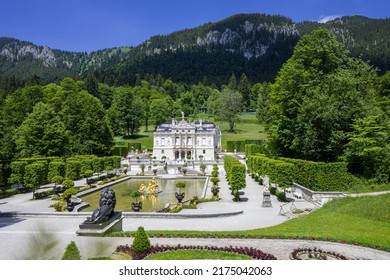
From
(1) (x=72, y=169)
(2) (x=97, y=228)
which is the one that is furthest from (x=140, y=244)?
(1) (x=72, y=169)

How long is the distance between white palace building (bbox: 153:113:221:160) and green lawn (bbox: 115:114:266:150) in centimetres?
1026

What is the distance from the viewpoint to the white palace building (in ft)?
207

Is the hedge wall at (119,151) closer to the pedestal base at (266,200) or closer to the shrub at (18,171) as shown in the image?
the shrub at (18,171)

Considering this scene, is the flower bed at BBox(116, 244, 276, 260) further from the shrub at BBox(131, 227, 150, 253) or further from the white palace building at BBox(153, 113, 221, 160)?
the white palace building at BBox(153, 113, 221, 160)

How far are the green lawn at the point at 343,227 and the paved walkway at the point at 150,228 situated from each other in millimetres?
411

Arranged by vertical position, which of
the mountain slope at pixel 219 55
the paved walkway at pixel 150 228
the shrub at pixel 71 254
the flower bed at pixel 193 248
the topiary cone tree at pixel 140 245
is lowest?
the paved walkway at pixel 150 228

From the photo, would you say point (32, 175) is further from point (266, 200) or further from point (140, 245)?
point (140, 245)

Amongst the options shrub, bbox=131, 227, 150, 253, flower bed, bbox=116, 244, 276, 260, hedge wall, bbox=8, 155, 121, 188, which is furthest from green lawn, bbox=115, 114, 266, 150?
shrub, bbox=131, 227, 150, 253

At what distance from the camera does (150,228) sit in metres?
13.5

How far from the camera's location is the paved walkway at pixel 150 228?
315 inches

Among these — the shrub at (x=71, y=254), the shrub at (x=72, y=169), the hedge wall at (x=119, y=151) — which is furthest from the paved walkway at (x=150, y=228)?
the hedge wall at (x=119, y=151)

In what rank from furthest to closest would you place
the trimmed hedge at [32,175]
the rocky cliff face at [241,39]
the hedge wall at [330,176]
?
the rocky cliff face at [241,39]
the trimmed hedge at [32,175]
the hedge wall at [330,176]

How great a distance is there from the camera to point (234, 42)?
7574 inches
